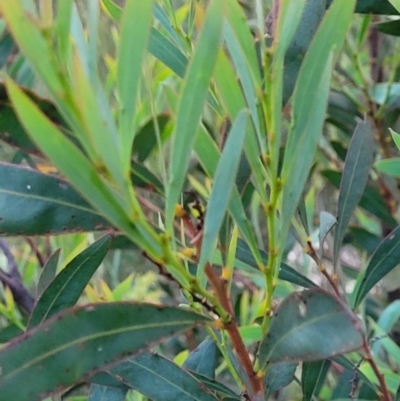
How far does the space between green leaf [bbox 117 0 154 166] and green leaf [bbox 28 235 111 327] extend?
0.14 meters

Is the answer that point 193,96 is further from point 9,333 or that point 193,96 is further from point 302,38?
point 9,333

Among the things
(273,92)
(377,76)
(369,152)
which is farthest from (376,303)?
(273,92)

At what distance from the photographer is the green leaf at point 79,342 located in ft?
0.73

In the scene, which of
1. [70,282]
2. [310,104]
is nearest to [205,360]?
[70,282]

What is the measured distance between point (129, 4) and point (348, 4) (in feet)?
0.37

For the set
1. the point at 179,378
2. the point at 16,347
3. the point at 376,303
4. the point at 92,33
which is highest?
the point at 92,33

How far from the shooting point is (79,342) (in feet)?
0.80

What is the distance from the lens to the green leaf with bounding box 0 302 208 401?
222 millimetres

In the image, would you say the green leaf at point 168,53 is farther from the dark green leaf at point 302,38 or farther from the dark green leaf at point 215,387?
the dark green leaf at point 215,387

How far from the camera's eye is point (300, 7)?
0.89 feet

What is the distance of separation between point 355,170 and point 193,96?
0.19 m

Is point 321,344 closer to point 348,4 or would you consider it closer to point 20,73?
point 348,4

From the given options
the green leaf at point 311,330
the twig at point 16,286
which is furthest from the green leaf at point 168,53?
the twig at point 16,286

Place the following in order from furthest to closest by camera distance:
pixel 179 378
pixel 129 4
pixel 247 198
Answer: pixel 247 198 → pixel 179 378 → pixel 129 4
